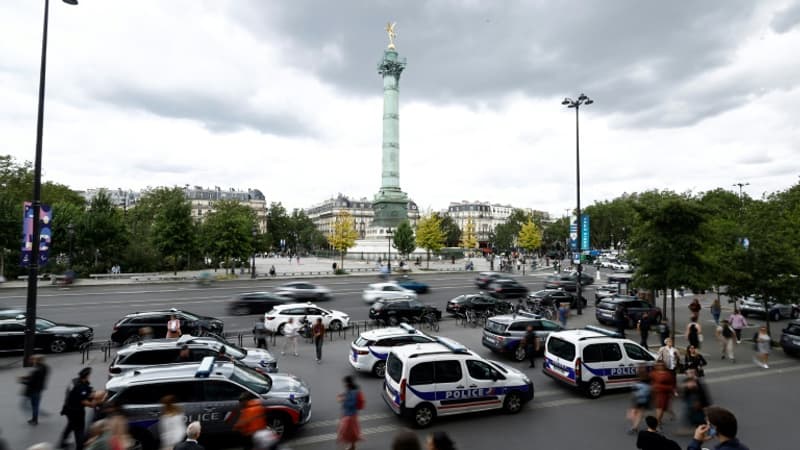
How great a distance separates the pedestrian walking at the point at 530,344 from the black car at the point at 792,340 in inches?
370

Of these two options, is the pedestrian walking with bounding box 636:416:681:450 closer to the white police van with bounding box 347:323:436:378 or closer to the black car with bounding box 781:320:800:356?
the white police van with bounding box 347:323:436:378

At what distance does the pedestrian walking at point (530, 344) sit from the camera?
48.1 feet

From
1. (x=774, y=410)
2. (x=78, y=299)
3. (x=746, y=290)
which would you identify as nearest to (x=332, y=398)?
(x=774, y=410)

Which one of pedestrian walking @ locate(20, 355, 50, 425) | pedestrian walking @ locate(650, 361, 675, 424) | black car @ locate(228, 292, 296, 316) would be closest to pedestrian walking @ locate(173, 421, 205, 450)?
pedestrian walking @ locate(20, 355, 50, 425)

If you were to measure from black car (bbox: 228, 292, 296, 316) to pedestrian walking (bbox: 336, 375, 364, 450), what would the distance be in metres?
16.9

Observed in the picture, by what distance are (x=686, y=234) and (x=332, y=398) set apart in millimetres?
15979

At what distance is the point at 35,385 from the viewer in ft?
30.6

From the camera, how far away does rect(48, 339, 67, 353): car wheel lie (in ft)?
53.0

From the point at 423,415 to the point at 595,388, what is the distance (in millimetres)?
4885

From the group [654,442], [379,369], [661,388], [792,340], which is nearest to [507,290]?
[792,340]

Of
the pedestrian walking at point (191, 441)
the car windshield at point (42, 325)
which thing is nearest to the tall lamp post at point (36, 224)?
the car windshield at point (42, 325)

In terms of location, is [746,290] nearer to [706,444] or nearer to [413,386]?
[706,444]

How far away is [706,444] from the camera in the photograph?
8.79 meters

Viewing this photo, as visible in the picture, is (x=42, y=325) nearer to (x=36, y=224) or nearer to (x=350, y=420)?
(x=36, y=224)
